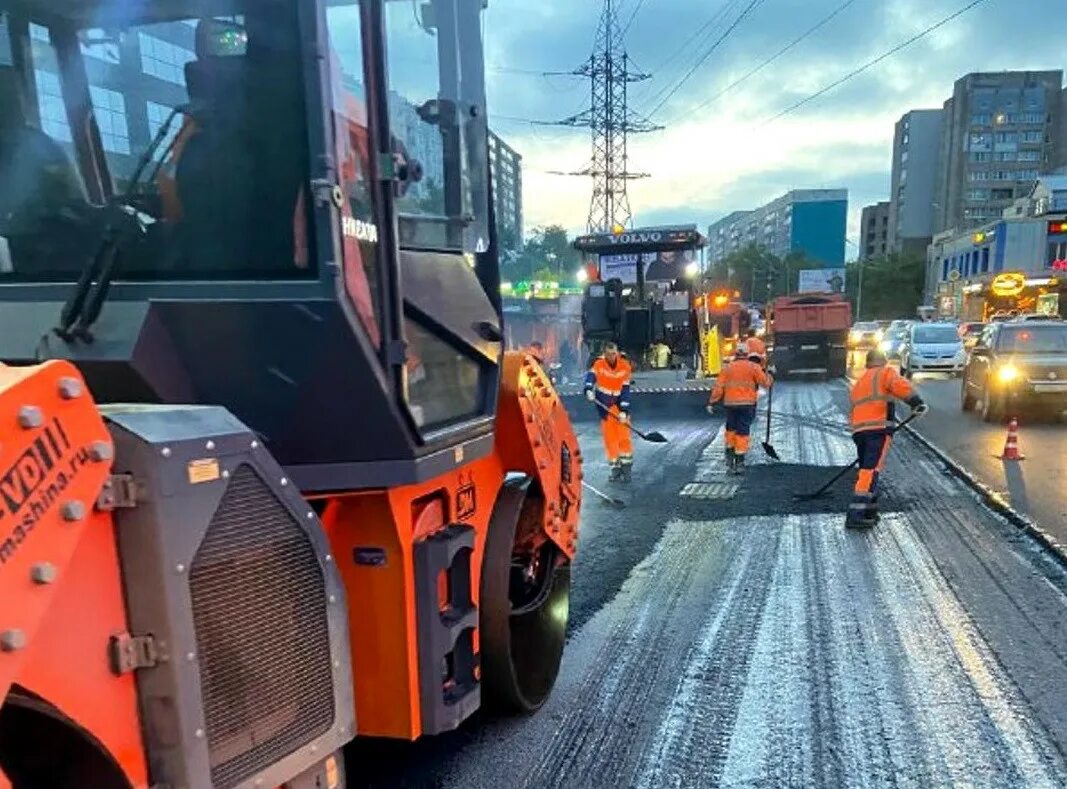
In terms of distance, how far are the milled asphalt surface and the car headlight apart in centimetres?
596

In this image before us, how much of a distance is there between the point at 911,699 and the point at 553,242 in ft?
143

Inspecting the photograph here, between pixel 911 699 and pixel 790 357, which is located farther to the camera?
pixel 790 357

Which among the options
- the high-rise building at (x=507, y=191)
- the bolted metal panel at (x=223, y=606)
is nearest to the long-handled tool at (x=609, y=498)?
the high-rise building at (x=507, y=191)

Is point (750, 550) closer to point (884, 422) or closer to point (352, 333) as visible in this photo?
point (884, 422)

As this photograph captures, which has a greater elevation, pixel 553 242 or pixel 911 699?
pixel 553 242

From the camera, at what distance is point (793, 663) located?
4168 mm

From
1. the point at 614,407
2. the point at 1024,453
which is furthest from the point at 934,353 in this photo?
the point at 614,407

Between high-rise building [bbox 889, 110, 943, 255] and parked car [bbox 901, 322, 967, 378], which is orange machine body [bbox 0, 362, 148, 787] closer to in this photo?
parked car [bbox 901, 322, 967, 378]

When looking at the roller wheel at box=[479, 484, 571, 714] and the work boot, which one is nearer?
the roller wheel at box=[479, 484, 571, 714]

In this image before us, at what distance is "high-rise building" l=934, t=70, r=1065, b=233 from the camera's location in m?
99.9

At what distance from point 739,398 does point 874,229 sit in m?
139

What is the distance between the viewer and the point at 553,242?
4628 centimetres

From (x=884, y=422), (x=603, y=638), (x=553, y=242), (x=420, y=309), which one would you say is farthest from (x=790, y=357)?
(x=553, y=242)

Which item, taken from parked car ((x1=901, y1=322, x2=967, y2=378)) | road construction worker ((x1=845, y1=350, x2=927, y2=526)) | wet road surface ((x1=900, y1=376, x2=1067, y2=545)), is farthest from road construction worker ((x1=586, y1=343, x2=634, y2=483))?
parked car ((x1=901, y1=322, x2=967, y2=378))
